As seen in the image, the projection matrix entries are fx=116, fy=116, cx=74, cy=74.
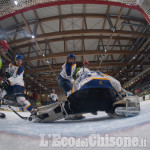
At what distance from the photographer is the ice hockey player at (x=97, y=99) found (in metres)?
1.32

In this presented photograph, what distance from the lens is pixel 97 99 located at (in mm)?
1363

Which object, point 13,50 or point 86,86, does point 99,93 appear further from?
point 13,50

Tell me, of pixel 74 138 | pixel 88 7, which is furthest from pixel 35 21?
pixel 74 138

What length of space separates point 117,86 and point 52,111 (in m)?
0.89

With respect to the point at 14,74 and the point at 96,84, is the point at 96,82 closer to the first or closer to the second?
the point at 96,84

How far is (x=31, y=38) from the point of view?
619cm

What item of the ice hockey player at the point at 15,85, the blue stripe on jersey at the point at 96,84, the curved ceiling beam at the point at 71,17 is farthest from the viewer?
the curved ceiling beam at the point at 71,17

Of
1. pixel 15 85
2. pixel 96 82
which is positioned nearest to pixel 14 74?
pixel 15 85

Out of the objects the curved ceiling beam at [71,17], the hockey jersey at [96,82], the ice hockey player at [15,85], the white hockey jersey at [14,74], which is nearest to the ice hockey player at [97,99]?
the hockey jersey at [96,82]

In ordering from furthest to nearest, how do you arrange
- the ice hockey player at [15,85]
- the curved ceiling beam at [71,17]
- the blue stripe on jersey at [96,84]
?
the curved ceiling beam at [71,17]
the ice hockey player at [15,85]
the blue stripe on jersey at [96,84]

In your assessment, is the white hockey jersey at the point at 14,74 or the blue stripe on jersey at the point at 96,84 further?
the white hockey jersey at the point at 14,74

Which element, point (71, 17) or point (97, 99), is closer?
point (97, 99)

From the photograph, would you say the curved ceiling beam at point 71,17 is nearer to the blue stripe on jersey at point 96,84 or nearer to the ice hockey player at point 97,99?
the ice hockey player at point 97,99

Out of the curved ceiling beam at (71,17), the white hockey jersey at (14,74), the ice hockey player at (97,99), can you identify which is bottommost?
the ice hockey player at (97,99)
